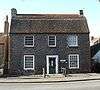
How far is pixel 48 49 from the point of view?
42156 mm

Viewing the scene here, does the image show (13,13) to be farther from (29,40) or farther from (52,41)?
(52,41)

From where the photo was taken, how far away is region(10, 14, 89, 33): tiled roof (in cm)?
4285

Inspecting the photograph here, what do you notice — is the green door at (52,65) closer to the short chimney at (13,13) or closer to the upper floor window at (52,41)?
the upper floor window at (52,41)

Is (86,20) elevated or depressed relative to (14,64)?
elevated

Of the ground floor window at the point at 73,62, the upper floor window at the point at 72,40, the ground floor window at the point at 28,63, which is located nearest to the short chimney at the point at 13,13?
the ground floor window at the point at 28,63

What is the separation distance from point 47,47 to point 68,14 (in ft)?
27.3

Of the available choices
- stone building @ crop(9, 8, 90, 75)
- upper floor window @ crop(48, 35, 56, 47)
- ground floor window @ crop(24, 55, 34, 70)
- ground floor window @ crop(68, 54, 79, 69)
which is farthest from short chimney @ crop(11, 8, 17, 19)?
ground floor window @ crop(68, 54, 79, 69)

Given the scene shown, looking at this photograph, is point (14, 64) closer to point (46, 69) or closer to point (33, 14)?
point (46, 69)

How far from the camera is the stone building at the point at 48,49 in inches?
1642

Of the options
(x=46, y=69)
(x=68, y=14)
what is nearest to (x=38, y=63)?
(x=46, y=69)

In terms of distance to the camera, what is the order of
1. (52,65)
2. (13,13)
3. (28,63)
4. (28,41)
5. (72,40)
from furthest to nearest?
(13,13) → (72,40) → (28,41) → (52,65) → (28,63)

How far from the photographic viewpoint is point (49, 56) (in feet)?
138

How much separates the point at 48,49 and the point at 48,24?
152 inches

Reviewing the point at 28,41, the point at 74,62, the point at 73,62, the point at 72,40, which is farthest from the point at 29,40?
the point at 74,62
